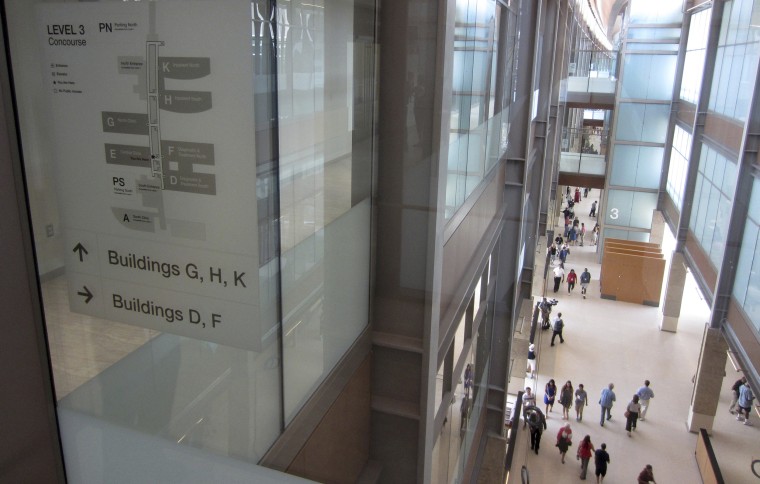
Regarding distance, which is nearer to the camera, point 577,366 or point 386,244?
point 386,244

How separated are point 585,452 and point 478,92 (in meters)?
1.83

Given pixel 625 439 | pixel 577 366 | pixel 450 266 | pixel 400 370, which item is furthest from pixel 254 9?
pixel 625 439

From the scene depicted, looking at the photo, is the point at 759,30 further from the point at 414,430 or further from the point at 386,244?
the point at 414,430

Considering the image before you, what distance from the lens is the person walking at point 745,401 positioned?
1.53 meters

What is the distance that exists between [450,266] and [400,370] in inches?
17.4

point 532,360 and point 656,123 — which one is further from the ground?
point 656,123

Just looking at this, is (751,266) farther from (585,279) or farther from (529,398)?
(529,398)

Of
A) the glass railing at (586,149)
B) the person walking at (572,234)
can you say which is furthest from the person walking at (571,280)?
the glass railing at (586,149)

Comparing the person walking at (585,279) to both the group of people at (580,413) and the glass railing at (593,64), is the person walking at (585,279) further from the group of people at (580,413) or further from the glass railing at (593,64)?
the glass railing at (593,64)

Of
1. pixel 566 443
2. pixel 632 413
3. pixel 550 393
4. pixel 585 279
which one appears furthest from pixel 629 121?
pixel 566 443

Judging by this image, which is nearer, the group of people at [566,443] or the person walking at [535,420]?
the group of people at [566,443]

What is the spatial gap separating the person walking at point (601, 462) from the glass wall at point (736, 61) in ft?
5.03

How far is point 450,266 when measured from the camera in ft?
7.12

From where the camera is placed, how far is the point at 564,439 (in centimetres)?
295
